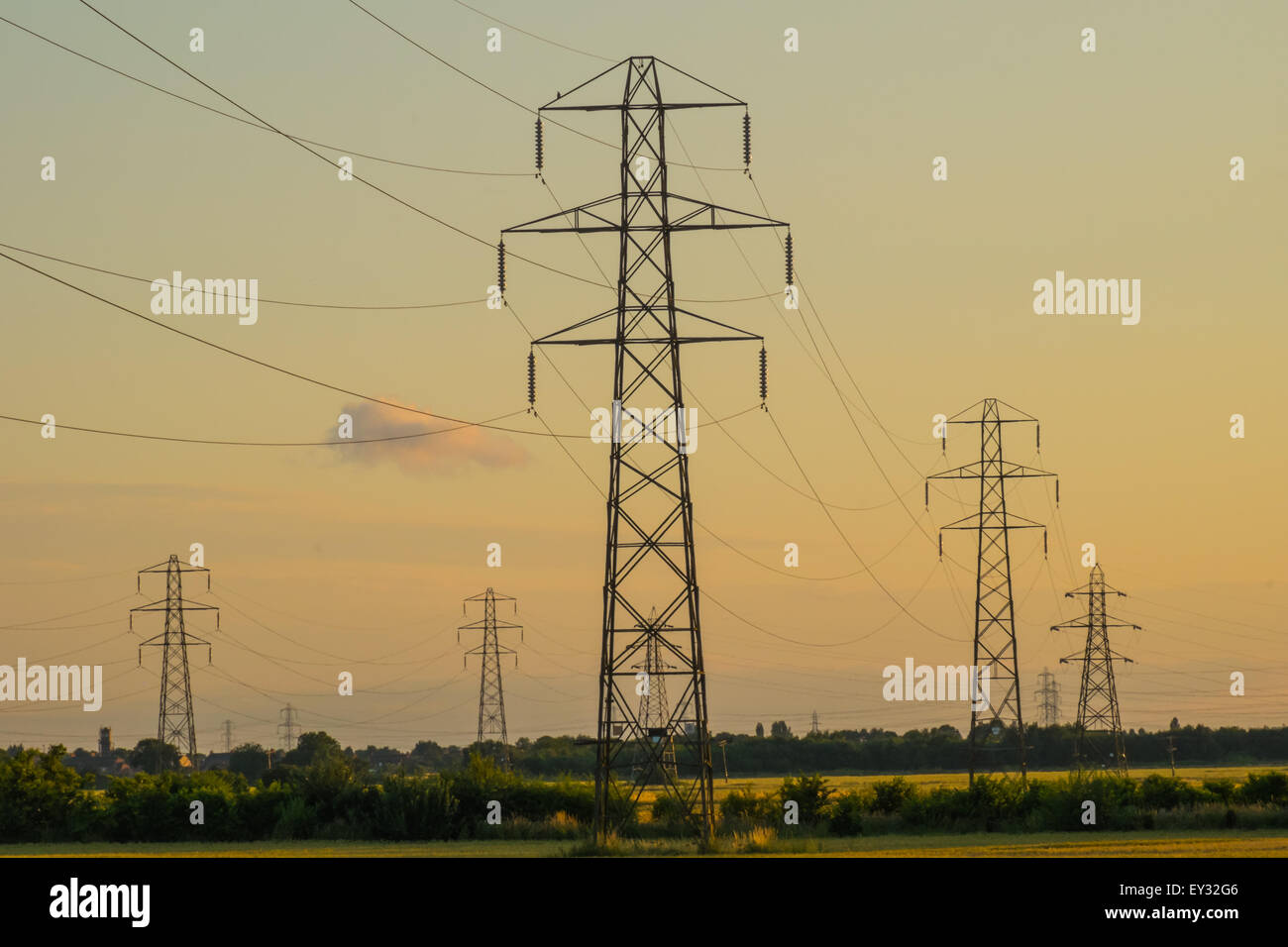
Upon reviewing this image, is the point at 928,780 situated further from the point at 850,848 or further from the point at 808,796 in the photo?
the point at 850,848

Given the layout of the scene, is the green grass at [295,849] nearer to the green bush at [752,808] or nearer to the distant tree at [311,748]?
the green bush at [752,808]

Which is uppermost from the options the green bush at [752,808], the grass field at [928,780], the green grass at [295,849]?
the green bush at [752,808]

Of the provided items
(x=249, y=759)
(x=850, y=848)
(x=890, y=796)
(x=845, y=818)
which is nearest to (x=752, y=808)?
(x=845, y=818)

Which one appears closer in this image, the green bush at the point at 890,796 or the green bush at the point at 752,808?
the green bush at the point at 752,808

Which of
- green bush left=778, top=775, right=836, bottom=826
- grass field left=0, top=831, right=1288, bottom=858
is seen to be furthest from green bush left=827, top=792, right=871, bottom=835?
grass field left=0, top=831, right=1288, bottom=858

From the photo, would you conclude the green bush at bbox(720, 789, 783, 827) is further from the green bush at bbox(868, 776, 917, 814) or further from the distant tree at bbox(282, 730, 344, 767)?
the distant tree at bbox(282, 730, 344, 767)

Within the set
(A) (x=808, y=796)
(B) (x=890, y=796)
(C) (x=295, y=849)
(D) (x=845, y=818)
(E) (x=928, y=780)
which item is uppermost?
(A) (x=808, y=796)

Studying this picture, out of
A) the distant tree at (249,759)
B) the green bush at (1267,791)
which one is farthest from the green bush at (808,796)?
the distant tree at (249,759)
